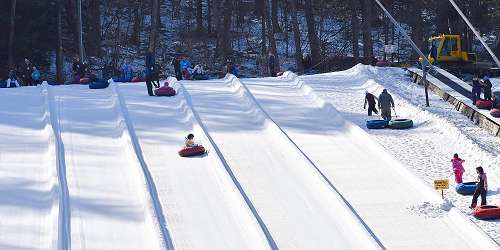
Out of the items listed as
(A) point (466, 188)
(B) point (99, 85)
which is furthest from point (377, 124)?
(B) point (99, 85)

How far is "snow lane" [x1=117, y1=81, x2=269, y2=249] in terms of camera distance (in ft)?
61.2

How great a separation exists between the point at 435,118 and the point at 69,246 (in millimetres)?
12936

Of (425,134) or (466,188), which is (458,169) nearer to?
(466,188)

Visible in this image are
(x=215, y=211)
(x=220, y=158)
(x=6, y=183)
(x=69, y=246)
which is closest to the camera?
(x=69, y=246)

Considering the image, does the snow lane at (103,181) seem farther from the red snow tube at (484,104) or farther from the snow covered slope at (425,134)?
the red snow tube at (484,104)

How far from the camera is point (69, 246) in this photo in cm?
1828

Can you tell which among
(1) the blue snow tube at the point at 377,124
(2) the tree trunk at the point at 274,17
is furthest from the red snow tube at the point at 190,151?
(2) the tree trunk at the point at 274,17

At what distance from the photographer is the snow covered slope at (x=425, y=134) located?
2198 cm

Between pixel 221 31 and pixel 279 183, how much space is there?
32791mm

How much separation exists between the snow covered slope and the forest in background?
12764 millimetres

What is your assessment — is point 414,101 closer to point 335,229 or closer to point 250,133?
point 250,133

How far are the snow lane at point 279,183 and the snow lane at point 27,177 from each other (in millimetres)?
4493

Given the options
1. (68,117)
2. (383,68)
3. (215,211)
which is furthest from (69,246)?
(383,68)

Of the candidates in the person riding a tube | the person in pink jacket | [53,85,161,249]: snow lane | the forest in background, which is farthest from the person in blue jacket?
the person in pink jacket
